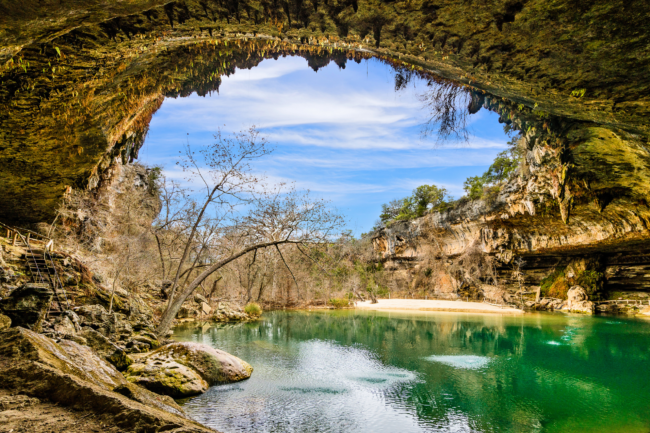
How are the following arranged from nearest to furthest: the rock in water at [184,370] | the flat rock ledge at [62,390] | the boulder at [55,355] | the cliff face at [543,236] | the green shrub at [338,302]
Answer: the flat rock ledge at [62,390], the boulder at [55,355], the rock in water at [184,370], the cliff face at [543,236], the green shrub at [338,302]

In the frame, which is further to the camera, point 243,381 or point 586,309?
point 586,309

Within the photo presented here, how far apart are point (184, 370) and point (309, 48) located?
261 inches

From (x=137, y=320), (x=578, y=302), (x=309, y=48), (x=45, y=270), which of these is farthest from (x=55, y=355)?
(x=578, y=302)

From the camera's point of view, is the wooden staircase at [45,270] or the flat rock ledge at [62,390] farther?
the wooden staircase at [45,270]

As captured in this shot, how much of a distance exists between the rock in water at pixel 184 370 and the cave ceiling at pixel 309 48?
4.81 metres

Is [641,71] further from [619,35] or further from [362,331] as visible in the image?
[362,331]

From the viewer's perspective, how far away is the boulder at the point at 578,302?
22.0 meters

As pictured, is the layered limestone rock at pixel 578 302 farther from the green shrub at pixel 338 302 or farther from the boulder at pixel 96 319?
the boulder at pixel 96 319

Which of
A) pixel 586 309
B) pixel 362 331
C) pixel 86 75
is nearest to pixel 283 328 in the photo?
pixel 362 331

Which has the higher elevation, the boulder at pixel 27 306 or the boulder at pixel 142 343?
the boulder at pixel 27 306

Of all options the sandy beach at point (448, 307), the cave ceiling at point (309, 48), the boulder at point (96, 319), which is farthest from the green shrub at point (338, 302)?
the cave ceiling at point (309, 48)

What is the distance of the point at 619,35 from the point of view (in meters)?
3.04

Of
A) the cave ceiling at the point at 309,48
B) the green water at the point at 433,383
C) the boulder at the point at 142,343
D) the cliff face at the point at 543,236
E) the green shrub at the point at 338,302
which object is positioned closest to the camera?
the cave ceiling at the point at 309,48

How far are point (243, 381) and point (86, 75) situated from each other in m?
6.69
